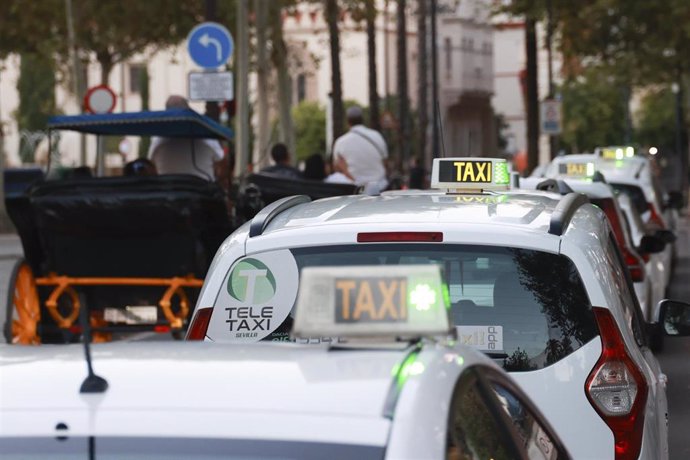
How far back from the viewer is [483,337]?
5.68 meters

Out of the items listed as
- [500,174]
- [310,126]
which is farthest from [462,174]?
[310,126]

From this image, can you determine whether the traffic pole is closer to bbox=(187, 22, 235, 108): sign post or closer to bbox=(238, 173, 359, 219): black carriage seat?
bbox=(187, 22, 235, 108): sign post

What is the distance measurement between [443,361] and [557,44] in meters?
40.4

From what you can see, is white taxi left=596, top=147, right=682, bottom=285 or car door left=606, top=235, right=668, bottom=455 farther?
white taxi left=596, top=147, right=682, bottom=285

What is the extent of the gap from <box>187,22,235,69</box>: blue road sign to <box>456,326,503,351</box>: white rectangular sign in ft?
54.6

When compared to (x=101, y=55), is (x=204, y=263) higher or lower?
lower

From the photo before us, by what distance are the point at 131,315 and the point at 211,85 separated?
9.16m

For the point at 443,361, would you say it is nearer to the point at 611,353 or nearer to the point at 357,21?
the point at 611,353

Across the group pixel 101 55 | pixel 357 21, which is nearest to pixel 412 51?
pixel 101 55

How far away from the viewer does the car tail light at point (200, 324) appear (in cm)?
591

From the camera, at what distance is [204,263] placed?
12.5 m

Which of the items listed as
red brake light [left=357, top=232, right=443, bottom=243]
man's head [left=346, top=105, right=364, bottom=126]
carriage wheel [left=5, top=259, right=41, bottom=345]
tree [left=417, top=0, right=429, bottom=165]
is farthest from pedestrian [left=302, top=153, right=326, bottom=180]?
tree [left=417, top=0, right=429, bottom=165]

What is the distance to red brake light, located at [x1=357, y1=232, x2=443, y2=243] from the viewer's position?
5750 millimetres

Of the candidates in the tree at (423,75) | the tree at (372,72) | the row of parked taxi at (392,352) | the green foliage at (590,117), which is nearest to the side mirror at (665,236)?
the row of parked taxi at (392,352)
